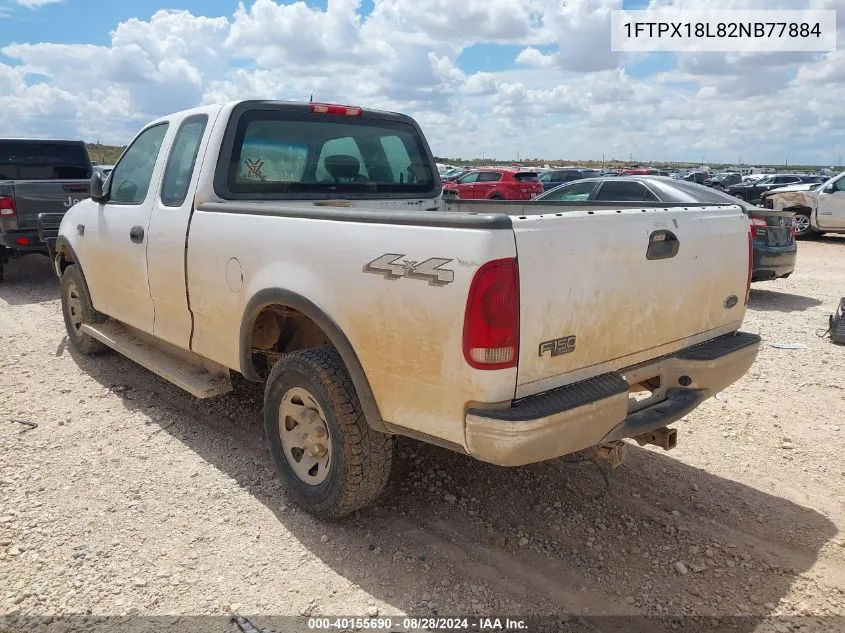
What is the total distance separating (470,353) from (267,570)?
1.46m

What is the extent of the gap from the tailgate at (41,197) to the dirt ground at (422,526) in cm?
499

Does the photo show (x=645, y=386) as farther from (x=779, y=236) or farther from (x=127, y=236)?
(x=779, y=236)

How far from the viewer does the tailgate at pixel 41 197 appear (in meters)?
8.90

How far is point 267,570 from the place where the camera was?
9.75 feet

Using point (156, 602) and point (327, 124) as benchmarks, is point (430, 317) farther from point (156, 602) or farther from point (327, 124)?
point (327, 124)

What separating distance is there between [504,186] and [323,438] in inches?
792

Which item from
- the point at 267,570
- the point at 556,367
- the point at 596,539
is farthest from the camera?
the point at 596,539

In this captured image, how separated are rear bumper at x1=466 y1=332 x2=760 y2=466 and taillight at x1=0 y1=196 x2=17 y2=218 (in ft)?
28.6

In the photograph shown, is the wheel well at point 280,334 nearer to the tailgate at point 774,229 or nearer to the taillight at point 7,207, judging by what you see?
the taillight at point 7,207

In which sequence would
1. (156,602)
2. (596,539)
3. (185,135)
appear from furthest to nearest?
1. (185,135)
2. (596,539)
3. (156,602)

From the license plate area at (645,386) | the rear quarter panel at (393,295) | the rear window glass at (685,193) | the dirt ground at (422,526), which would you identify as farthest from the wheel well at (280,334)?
the rear window glass at (685,193)

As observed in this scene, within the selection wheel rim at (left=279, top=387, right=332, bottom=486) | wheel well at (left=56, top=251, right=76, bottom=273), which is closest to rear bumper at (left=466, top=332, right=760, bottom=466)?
wheel rim at (left=279, top=387, right=332, bottom=486)

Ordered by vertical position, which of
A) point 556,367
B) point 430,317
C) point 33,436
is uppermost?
point 430,317

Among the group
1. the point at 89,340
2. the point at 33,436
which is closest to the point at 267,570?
the point at 33,436
